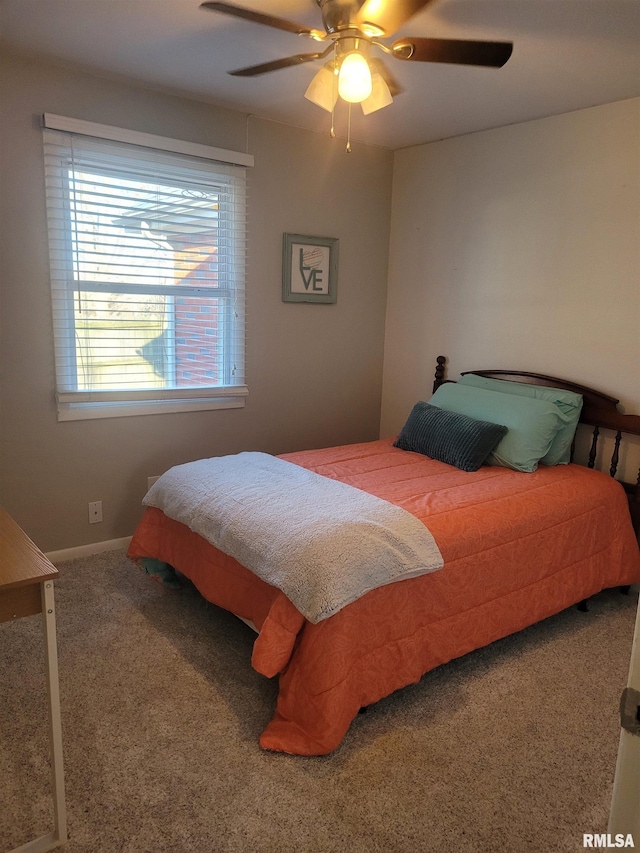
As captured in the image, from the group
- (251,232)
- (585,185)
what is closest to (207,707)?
(251,232)

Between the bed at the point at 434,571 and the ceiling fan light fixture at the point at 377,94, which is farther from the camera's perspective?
the ceiling fan light fixture at the point at 377,94

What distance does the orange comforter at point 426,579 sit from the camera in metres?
1.89

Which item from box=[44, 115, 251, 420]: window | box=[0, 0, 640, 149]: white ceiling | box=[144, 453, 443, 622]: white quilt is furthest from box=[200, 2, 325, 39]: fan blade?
box=[144, 453, 443, 622]: white quilt

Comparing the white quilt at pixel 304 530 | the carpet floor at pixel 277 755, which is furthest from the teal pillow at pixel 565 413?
the white quilt at pixel 304 530

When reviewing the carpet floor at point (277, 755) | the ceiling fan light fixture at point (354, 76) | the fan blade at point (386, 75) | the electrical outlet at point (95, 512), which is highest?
the fan blade at point (386, 75)

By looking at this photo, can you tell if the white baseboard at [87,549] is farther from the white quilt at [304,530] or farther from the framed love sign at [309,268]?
the framed love sign at [309,268]

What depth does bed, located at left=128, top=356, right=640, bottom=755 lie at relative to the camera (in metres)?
1.89

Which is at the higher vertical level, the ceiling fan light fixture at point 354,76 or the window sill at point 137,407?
the ceiling fan light fixture at point 354,76

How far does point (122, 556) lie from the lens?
10.7 ft

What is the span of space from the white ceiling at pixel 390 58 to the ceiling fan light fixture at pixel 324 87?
218mm

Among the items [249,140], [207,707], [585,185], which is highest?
[249,140]

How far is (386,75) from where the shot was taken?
253cm

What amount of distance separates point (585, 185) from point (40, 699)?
11.2 feet

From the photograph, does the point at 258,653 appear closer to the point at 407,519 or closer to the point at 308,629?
the point at 308,629
